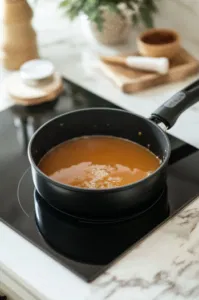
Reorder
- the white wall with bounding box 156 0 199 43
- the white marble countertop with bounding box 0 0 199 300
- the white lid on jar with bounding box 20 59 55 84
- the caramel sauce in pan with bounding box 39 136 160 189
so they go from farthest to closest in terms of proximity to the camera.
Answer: the white wall with bounding box 156 0 199 43 → the white lid on jar with bounding box 20 59 55 84 → the caramel sauce in pan with bounding box 39 136 160 189 → the white marble countertop with bounding box 0 0 199 300

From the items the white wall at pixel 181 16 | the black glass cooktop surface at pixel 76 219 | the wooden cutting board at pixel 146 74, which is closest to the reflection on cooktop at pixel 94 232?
the black glass cooktop surface at pixel 76 219

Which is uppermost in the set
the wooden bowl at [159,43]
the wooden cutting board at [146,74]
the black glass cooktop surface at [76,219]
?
the wooden bowl at [159,43]

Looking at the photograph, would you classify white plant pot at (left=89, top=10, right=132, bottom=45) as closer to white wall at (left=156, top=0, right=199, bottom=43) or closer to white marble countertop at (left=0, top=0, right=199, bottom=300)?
white wall at (left=156, top=0, right=199, bottom=43)

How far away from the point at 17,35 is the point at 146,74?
28 centimetres

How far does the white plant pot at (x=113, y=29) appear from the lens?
129cm

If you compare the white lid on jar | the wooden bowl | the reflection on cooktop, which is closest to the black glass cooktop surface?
the reflection on cooktop

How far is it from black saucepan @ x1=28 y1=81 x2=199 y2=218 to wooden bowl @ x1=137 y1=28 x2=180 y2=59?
0.17 meters

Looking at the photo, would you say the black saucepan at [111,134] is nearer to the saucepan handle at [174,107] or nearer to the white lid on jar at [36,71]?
the saucepan handle at [174,107]

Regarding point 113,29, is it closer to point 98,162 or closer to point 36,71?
point 36,71

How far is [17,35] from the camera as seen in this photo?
1.24m

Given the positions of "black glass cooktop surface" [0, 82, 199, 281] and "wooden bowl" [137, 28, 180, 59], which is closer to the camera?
"black glass cooktop surface" [0, 82, 199, 281]

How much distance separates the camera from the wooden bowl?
4.03 feet

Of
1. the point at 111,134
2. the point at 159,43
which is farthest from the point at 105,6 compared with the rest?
the point at 111,134

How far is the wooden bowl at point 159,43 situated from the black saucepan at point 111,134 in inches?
6.8
